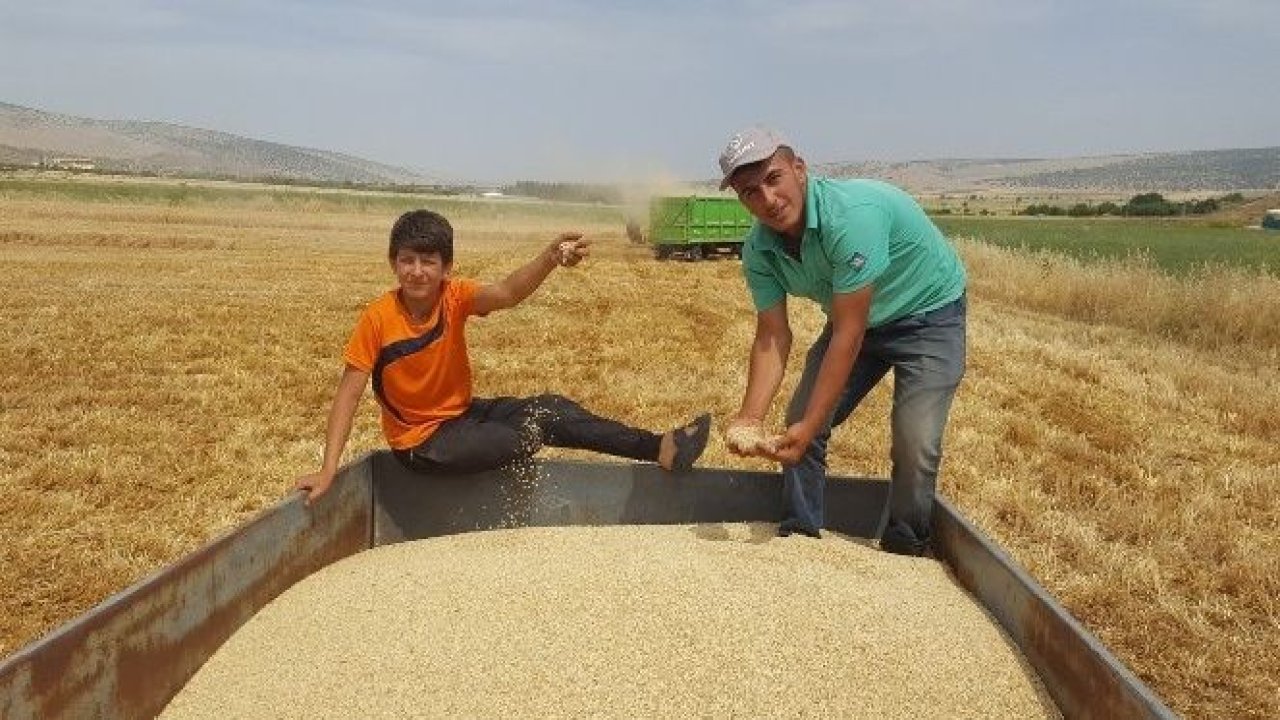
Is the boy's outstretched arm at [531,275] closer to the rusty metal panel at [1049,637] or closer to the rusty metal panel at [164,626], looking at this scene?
the rusty metal panel at [164,626]

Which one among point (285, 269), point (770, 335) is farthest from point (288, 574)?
point (285, 269)

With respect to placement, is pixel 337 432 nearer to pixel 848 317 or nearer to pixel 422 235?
pixel 422 235

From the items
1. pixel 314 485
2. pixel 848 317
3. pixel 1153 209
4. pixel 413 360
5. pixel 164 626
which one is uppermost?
pixel 1153 209

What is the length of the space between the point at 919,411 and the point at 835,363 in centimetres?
60

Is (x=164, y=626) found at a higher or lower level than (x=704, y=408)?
higher

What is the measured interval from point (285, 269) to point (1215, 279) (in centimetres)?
1513

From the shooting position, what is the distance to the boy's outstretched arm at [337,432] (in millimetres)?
3270

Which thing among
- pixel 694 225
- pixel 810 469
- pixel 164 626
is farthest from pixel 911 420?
pixel 694 225

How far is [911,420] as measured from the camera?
371 centimetres

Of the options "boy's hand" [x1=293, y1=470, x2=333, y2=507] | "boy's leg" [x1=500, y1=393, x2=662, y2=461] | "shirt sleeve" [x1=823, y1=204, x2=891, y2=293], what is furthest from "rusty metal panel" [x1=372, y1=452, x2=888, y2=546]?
"shirt sleeve" [x1=823, y1=204, x2=891, y2=293]

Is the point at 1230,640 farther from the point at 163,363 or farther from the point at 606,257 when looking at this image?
the point at 606,257

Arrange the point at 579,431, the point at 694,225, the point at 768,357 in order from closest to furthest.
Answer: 1. the point at 768,357
2. the point at 579,431
3. the point at 694,225

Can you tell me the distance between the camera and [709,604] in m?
2.92

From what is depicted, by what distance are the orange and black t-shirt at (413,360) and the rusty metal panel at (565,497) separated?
19 cm
